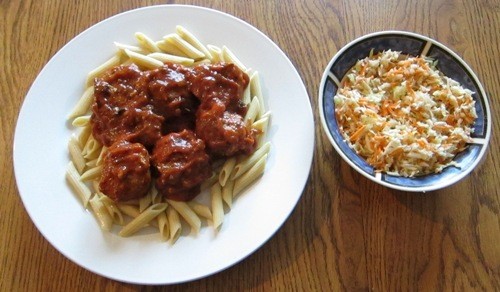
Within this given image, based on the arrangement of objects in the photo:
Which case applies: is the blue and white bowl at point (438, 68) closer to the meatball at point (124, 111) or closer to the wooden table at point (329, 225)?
the wooden table at point (329, 225)

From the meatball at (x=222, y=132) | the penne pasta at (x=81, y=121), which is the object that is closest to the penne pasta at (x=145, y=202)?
the meatball at (x=222, y=132)

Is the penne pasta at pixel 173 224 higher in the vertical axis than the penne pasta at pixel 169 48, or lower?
lower

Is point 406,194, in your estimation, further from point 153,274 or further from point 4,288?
point 4,288

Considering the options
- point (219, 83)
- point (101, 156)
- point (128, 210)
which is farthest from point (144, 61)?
point (128, 210)

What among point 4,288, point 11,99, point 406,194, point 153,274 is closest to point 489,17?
point 406,194

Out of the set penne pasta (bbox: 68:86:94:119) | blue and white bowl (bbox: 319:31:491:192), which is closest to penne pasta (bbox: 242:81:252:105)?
blue and white bowl (bbox: 319:31:491:192)

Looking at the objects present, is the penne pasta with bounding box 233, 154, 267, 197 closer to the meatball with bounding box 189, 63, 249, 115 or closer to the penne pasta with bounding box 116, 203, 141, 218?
the meatball with bounding box 189, 63, 249, 115

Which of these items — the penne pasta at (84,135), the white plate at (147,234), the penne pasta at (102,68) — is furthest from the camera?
the penne pasta at (102,68)
